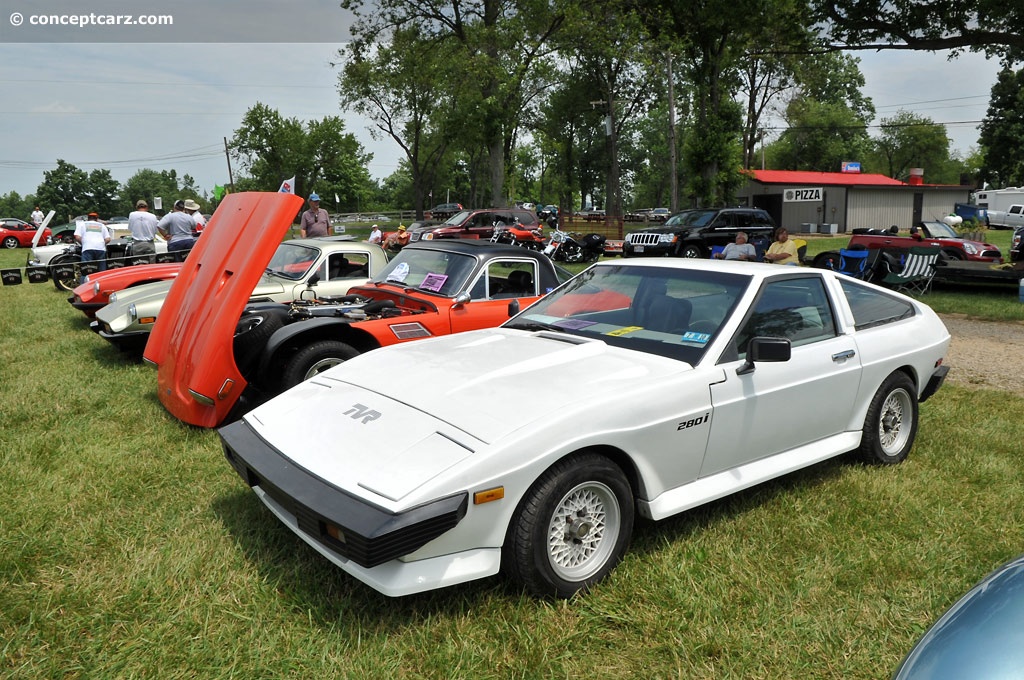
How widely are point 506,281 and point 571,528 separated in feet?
12.2

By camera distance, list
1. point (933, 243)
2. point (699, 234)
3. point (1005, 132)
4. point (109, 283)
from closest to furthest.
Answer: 1. point (109, 283)
2. point (933, 243)
3. point (699, 234)
4. point (1005, 132)

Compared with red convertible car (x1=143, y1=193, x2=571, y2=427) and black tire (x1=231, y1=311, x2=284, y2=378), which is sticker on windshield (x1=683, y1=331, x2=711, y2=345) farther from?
black tire (x1=231, y1=311, x2=284, y2=378)

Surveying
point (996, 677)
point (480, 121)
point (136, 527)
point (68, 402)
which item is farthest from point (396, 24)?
point (996, 677)

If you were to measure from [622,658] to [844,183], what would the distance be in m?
44.8

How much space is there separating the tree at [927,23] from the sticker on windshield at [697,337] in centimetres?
1302

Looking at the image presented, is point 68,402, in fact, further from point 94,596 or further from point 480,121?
point 480,121

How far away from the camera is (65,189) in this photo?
4055 inches

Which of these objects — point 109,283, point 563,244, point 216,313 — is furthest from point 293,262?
point 563,244

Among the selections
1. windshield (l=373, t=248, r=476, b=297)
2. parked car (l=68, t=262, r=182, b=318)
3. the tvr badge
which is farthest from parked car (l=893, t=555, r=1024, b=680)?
parked car (l=68, t=262, r=182, b=318)

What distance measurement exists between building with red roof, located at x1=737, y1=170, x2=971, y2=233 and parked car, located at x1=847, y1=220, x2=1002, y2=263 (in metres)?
22.3

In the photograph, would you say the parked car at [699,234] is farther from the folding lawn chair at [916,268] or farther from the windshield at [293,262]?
the windshield at [293,262]

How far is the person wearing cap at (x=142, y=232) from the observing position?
13.3 m

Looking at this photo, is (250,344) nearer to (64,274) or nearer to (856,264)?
(64,274)

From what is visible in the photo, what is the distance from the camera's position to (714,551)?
11.4 feet
